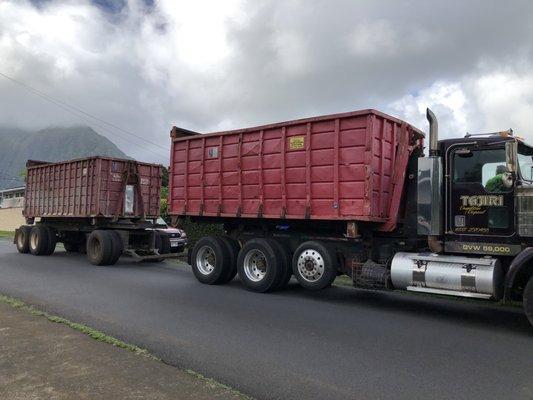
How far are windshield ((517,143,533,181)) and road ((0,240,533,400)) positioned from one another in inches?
83.8

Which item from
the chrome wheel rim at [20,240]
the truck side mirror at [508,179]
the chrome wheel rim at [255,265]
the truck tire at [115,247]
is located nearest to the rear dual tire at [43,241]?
the chrome wheel rim at [20,240]

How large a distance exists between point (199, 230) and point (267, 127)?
8565 millimetres

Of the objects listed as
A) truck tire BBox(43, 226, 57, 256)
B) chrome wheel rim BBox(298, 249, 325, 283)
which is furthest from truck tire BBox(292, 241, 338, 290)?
truck tire BBox(43, 226, 57, 256)

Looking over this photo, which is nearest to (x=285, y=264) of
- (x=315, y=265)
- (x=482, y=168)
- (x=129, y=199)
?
(x=315, y=265)

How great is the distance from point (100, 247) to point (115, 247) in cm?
40

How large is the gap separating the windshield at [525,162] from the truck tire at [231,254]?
568 centimetres

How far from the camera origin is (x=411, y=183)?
8.90m

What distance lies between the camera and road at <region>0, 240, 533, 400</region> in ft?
15.5

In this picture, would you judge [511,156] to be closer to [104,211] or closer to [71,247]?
[104,211]

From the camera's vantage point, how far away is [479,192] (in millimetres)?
7656

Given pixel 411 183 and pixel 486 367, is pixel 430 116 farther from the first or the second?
pixel 486 367

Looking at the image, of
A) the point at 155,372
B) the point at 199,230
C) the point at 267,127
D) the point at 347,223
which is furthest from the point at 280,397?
the point at 199,230

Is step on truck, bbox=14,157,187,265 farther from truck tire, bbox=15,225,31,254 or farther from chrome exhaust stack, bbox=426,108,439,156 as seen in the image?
chrome exhaust stack, bbox=426,108,439,156

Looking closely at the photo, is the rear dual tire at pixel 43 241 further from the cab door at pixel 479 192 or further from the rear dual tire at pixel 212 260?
the cab door at pixel 479 192
